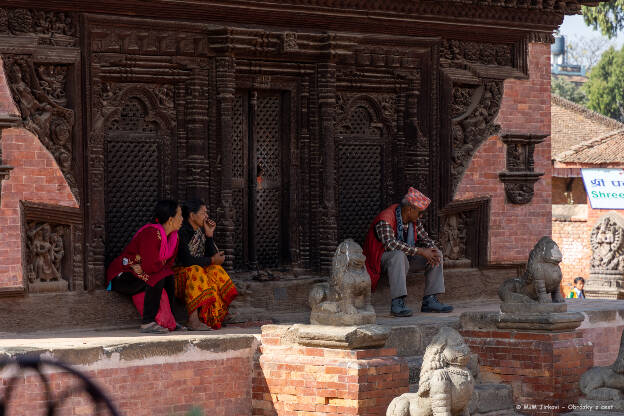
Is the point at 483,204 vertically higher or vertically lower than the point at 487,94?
lower

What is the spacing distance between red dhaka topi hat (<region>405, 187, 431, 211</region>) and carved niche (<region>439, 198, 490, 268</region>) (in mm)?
1245

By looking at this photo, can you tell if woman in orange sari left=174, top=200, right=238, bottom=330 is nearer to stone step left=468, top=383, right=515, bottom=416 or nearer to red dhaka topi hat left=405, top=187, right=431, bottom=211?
red dhaka topi hat left=405, top=187, right=431, bottom=211

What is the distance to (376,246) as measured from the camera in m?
11.7

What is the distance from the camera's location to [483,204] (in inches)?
517

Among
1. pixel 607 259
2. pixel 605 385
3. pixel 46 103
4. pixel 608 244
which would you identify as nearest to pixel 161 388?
pixel 46 103

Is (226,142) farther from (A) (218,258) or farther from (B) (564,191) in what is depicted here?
(B) (564,191)

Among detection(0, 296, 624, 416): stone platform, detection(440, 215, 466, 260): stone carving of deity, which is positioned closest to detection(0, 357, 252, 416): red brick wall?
detection(0, 296, 624, 416): stone platform

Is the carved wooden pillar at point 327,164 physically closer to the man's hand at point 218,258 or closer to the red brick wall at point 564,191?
the man's hand at point 218,258

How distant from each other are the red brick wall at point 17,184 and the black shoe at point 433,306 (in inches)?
152

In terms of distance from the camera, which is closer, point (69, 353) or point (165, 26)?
point (69, 353)

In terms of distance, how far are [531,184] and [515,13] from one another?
1899 millimetres

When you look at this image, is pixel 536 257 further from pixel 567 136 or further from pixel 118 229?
pixel 567 136

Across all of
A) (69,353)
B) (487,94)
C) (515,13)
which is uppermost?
(515,13)

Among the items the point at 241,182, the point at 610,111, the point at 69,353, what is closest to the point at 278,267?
the point at 241,182
